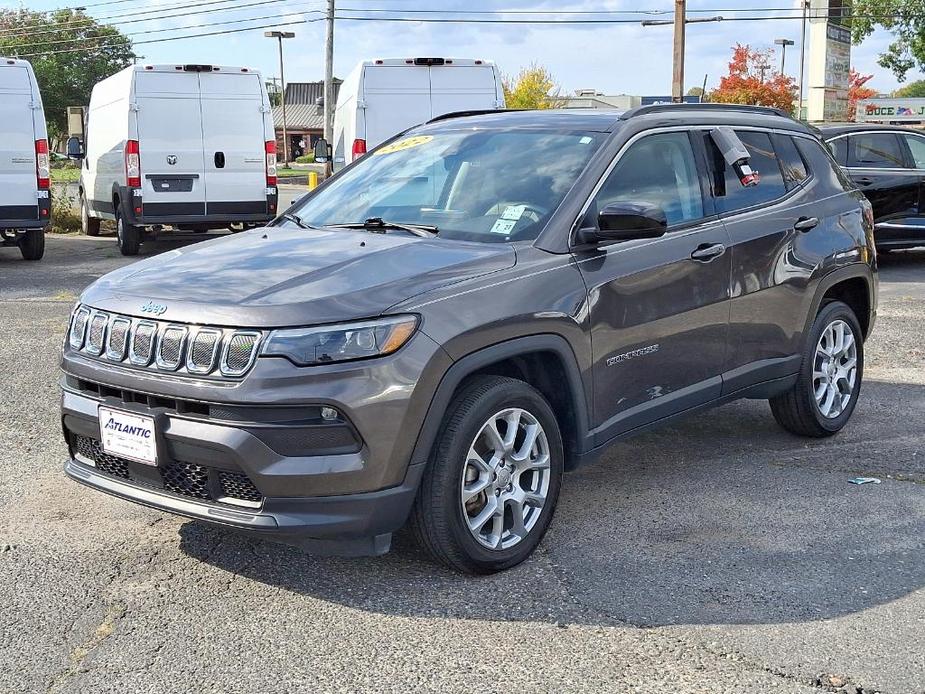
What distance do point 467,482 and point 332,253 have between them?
103 cm

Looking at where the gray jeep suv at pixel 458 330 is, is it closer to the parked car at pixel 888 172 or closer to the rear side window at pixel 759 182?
the rear side window at pixel 759 182

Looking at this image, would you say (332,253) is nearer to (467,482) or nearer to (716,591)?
(467,482)

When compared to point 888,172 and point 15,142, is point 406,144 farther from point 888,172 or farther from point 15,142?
point 15,142

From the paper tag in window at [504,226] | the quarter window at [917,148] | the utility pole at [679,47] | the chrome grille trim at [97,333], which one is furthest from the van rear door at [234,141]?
the utility pole at [679,47]

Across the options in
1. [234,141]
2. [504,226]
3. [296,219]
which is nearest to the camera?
[504,226]

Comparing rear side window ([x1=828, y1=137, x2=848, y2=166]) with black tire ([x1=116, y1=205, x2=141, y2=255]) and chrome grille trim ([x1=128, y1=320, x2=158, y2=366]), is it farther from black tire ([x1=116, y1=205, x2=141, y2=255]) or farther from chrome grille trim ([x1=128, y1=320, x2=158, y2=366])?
chrome grille trim ([x1=128, y1=320, x2=158, y2=366])

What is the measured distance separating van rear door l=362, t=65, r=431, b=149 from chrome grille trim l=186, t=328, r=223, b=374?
1180 cm

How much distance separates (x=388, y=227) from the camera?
4695 mm

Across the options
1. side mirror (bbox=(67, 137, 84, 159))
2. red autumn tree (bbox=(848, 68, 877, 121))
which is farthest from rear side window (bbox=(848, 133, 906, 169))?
red autumn tree (bbox=(848, 68, 877, 121))

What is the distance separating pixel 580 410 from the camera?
4.40 m

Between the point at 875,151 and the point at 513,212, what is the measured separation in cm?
1009

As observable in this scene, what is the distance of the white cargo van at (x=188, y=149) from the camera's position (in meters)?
14.9

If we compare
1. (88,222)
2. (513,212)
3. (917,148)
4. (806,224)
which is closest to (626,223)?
(513,212)

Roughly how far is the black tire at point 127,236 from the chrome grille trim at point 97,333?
11.9 metres
